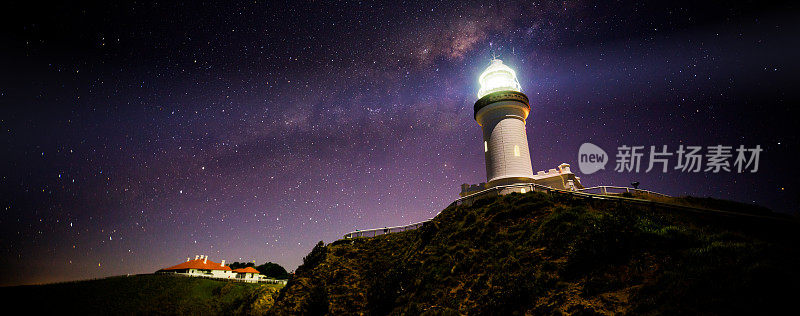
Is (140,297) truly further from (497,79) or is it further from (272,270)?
(272,270)

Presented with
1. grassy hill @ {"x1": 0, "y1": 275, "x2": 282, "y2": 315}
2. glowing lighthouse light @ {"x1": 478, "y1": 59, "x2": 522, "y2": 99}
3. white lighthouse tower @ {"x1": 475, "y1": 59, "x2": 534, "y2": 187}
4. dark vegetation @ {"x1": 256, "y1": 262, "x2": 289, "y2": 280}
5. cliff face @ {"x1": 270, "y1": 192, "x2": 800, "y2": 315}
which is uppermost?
glowing lighthouse light @ {"x1": 478, "y1": 59, "x2": 522, "y2": 99}

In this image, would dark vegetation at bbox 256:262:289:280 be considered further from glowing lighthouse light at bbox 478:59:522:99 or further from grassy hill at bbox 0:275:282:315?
glowing lighthouse light at bbox 478:59:522:99

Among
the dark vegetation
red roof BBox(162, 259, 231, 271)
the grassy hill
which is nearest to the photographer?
the grassy hill

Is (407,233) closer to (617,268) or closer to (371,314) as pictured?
(371,314)

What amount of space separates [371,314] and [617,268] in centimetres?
1173

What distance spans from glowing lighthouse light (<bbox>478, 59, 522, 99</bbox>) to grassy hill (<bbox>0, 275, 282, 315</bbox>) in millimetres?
30287

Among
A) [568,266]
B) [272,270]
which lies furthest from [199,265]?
[568,266]

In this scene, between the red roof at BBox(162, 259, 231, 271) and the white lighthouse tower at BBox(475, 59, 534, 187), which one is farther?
the red roof at BBox(162, 259, 231, 271)

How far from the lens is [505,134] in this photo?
24531 mm

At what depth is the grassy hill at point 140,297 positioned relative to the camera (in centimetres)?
3491

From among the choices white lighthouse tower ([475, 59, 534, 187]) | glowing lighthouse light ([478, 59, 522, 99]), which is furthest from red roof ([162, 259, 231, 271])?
glowing lighthouse light ([478, 59, 522, 99])

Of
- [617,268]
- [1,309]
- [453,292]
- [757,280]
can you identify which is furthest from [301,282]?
[1,309]

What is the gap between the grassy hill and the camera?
34906mm

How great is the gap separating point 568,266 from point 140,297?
51.2m
